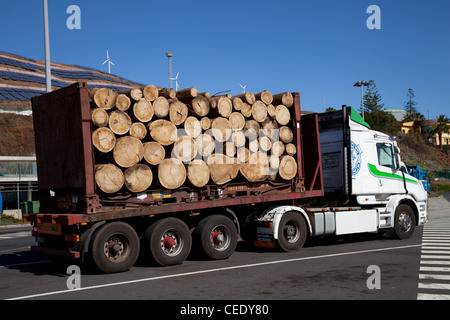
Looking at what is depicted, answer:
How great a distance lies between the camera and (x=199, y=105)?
37.3ft

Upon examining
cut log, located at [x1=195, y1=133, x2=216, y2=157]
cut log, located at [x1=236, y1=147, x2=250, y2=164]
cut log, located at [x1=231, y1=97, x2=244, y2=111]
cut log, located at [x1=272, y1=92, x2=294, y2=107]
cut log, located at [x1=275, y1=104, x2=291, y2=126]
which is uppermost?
Answer: cut log, located at [x1=272, y1=92, x2=294, y2=107]

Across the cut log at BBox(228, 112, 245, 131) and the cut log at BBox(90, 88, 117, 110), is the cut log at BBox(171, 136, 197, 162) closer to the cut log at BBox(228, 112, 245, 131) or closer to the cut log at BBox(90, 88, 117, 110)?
the cut log at BBox(228, 112, 245, 131)

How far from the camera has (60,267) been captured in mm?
11039

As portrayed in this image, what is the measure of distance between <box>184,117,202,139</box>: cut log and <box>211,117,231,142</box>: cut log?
41 centimetres

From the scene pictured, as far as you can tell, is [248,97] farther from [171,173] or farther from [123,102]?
[123,102]

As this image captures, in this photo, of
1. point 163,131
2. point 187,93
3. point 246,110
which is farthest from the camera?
point 246,110

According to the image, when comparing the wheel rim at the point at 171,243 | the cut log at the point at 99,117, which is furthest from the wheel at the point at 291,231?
the cut log at the point at 99,117

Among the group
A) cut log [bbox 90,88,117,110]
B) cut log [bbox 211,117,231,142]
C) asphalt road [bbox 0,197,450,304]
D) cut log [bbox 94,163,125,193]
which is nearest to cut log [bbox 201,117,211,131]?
cut log [bbox 211,117,231,142]

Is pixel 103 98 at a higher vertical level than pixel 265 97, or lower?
lower

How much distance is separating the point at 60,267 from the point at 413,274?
739 cm

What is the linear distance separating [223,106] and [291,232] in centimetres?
361

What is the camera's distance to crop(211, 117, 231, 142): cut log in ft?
37.9

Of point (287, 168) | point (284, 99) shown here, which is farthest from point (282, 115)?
point (287, 168)
